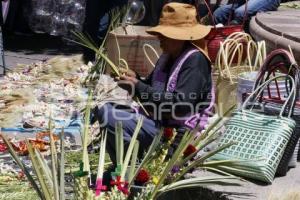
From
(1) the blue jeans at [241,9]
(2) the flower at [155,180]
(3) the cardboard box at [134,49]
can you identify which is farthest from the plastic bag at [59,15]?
(2) the flower at [155,180]

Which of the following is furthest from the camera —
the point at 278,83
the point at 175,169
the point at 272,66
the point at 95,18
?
the point at 95,18

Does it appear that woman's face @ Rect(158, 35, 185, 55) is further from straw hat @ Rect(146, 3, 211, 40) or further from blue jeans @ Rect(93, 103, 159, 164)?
blue jeans @ Rect(93, 103, 159, 164)

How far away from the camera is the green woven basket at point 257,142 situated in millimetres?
3545

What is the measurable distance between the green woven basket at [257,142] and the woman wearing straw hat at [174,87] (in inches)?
9.9

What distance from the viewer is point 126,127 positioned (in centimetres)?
388

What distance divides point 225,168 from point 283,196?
33 cm

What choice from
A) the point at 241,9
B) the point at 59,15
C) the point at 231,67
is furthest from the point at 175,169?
the point at 59,15

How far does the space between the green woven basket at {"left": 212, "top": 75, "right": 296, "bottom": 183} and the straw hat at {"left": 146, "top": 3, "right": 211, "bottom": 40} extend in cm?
52

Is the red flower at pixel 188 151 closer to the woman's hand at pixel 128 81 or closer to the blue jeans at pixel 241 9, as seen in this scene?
the woman's hand at pixel 128 81

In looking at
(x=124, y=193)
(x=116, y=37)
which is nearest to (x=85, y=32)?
(x=116, y=37)

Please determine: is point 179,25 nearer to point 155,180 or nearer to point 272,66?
point 272,66

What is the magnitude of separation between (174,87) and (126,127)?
1.12 feet

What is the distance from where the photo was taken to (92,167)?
157 inches

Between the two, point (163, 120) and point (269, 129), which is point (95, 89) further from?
point (269, 129)
